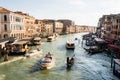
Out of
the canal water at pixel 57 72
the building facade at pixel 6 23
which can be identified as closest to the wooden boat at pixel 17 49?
the canal water at pixel 57 72

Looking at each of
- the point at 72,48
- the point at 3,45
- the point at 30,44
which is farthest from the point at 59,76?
the point at 30,44

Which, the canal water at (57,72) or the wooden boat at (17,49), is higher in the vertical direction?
the wooden boat at (17,49)

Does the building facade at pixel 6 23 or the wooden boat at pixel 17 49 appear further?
the building facade at pixel 6 23

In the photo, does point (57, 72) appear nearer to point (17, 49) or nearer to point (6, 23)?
point (17, 49)

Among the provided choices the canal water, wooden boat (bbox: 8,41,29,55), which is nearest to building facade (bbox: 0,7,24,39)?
wooden boat (bbox: 8,41,29,55)

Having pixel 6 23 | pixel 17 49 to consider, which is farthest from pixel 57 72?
pixel 6 23

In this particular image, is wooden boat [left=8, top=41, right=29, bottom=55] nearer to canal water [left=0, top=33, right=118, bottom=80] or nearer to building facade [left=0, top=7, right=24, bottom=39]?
canal water [left=0, top=33, right=118, bottom=80]

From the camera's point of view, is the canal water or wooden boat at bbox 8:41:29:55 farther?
wooden boat at bbox 8:41:29:55

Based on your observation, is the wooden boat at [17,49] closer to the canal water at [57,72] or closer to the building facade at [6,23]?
the canal water at [57,72]

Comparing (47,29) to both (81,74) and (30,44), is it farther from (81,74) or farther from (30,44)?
(81,74)

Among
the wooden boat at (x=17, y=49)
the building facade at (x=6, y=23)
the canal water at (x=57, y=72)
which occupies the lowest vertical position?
the canal water at (x=57, y=72)

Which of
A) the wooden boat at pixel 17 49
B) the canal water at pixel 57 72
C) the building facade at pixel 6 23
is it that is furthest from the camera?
the building facade at pixel 6 23

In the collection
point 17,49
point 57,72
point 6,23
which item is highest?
point 6,23

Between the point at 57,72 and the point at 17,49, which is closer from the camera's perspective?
the point at 57,72
